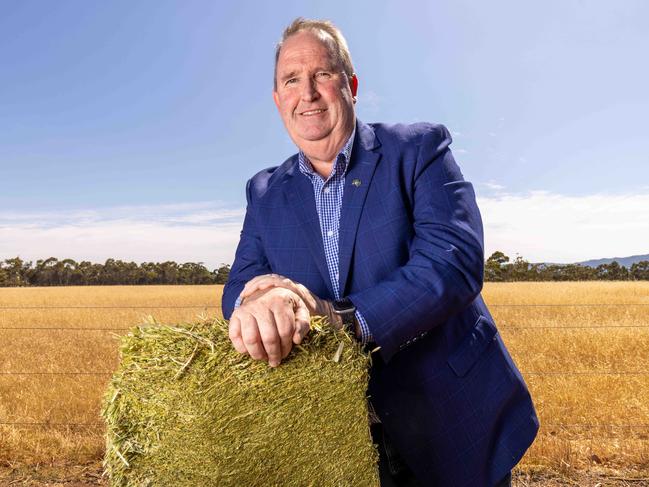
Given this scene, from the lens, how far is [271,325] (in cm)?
105

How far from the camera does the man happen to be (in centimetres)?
153

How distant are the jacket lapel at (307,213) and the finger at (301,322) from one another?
518mm

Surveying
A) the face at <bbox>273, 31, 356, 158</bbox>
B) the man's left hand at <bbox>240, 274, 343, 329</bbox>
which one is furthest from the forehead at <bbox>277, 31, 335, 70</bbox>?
the man's left hand at <bbox>240, 274, 343, 329</bbox>

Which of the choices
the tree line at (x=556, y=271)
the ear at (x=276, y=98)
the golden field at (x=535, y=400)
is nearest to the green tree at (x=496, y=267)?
the tree line at (x=556, y=271)

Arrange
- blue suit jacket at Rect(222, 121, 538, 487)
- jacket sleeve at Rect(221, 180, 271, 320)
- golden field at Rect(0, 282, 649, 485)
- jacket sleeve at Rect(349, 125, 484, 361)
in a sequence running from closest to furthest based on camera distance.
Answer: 1. jacket sleeve at Rect(349, 125, 484, 361)
2. blue suit jacket at Rect(222, 121, 538, 487)
3. jacket sleeve at Rect(221, 180, 271, 320)
4. golden field at Rect(0, 282, 649, 485)

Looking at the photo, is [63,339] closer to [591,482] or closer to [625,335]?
[591,482]

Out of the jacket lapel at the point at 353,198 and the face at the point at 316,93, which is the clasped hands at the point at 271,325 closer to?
the jacket lapel at the point at 353,198

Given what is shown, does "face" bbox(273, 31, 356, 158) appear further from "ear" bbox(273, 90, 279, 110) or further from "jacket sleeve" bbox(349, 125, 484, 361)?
"jacket sleeve" bbox(349, 125, 484, 361)

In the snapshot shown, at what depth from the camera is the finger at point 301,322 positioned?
109 centimetres

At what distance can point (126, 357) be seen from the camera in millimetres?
1173

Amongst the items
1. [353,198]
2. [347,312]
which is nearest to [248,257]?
[353,198]

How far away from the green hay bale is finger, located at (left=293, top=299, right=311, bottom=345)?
0.03 metres

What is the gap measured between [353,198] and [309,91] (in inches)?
14.0

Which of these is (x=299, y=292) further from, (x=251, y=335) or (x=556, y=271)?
(x=556, y=271)
